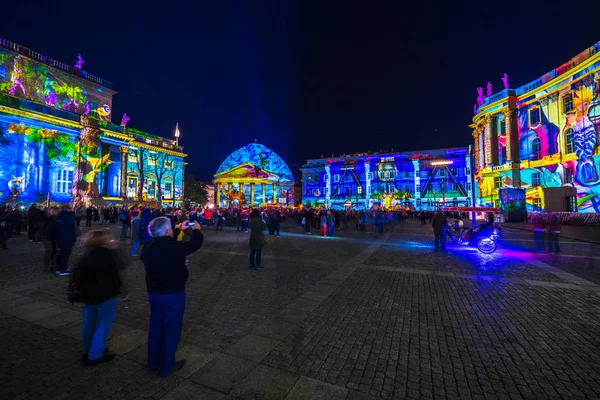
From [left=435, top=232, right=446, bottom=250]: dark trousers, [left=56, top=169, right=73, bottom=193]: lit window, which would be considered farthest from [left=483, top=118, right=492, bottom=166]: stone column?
[left=56, top=169, right=73, bottom=193]: lit window

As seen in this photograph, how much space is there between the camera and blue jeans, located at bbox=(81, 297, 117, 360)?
3289 millimetres

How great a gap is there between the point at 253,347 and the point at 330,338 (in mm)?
1100

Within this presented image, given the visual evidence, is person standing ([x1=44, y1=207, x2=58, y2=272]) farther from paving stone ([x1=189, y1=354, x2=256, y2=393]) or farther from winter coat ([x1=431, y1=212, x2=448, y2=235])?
winter coat ([x1=431, y1=212, x2=448, y2=235])

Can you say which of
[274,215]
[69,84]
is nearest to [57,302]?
[274,215]

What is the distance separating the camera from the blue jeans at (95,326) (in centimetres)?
329

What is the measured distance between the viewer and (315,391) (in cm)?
286

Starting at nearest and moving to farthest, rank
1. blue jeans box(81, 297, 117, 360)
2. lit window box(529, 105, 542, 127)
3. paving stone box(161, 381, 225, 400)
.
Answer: paving stone box(161, 381, 225, 400) < blue jeans box(81, 297, 117, 360) < lit window box(529, 105, 542, 127)

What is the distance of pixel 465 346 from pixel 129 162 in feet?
174

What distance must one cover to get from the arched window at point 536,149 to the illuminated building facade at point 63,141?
5369 cm

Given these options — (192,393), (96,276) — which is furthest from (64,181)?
(192,393)

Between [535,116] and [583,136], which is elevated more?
[535,116]

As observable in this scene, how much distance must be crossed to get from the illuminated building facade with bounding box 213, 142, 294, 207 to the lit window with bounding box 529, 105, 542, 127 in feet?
173

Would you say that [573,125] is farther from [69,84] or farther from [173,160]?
[69,84]

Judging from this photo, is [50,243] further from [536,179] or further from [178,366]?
[536,179]
